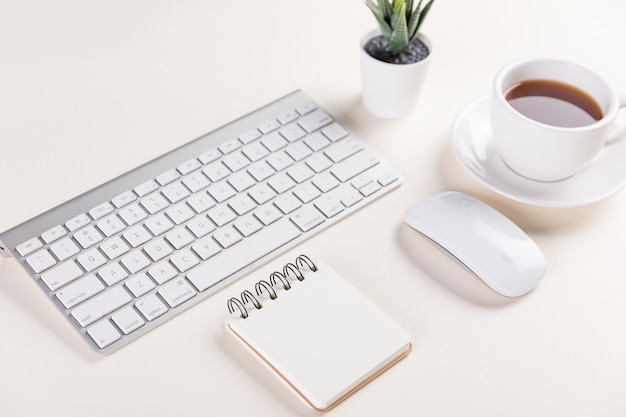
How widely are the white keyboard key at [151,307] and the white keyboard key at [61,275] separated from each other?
0.24 ft

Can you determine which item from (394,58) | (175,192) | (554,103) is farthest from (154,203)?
(554,103)

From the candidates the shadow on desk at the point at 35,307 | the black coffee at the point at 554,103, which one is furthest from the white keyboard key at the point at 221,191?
the black coffee at the point at 554,103

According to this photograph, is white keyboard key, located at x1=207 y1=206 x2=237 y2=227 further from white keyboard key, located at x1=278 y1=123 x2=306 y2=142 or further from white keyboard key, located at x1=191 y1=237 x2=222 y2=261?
white keyboard key, located at x1=278 y1=123 x2=306 y2=142

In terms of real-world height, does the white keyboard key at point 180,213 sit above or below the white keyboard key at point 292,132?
above

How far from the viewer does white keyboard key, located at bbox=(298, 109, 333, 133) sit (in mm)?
995

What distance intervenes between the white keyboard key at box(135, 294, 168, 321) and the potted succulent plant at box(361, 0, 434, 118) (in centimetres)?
38

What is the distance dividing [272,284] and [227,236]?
83 millimetres


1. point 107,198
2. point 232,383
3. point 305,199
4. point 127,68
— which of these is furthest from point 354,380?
point 127,68

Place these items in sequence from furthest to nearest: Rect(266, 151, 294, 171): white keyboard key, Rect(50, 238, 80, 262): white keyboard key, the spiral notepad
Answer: Rect(266, 151, 294, 171): white keyboard key
Rect(50, 238, 80, 262): white keyboard key
the spiral notepad

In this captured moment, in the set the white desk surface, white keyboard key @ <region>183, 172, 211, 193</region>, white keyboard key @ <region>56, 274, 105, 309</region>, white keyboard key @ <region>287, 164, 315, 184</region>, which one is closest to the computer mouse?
the white desk surface

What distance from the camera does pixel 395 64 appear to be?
3.18 ft

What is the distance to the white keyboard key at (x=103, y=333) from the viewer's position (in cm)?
78

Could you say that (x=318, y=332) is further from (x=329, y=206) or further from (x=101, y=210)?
(x=101, y=210)

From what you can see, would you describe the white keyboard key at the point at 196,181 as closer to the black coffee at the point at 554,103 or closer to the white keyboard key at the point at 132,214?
the white keyboard key at the point at 132,214
